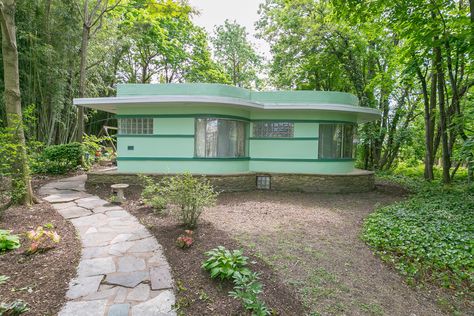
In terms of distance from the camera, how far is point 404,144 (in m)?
12.5

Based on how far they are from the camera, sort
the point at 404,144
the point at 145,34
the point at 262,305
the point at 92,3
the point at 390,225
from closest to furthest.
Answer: the point at 262,305 → the point at 390,225 → the point at 92,3 → the point at 404,144 → the point at 145,34

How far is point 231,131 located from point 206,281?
5533 millimetres

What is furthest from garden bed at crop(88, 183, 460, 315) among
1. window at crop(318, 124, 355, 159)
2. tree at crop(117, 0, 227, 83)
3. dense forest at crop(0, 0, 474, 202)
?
tree at crop(117, 0, 227, 83)

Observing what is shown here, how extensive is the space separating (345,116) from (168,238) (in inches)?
278

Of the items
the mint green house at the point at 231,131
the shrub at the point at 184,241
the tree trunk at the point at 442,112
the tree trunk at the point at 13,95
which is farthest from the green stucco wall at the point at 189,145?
the shrub at the point at 184,241

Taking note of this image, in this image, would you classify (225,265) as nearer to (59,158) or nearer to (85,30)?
(59,158)

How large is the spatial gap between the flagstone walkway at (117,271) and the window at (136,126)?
10.4 ft

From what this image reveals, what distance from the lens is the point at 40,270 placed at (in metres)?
2.95

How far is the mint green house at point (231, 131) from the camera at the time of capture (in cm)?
748

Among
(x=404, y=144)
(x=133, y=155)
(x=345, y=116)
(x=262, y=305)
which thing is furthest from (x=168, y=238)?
(x=404, y=144)

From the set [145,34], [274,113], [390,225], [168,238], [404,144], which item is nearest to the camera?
[168,238]

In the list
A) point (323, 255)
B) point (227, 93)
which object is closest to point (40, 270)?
point (323, 255)

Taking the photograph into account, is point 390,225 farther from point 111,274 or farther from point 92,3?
point 92,3

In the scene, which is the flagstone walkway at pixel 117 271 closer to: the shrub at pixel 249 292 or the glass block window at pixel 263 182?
the shrub at pixel 249 292
